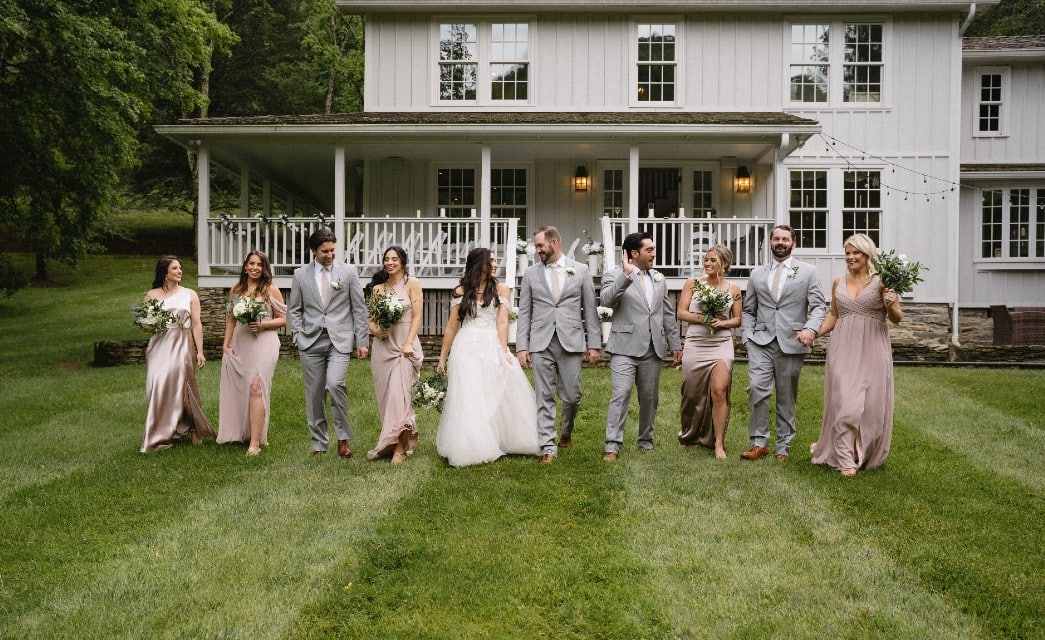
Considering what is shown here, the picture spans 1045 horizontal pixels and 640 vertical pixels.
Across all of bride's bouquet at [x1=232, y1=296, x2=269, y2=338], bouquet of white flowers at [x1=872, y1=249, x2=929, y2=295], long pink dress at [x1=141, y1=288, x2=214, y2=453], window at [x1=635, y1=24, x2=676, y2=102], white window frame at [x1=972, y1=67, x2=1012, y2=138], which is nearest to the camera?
bouquet of white flowers at [x1=872, y1=249, x2=929, y2=295]

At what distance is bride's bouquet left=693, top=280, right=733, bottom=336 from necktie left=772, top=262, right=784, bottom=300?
0.42 m

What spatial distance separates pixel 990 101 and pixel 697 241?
357 inches

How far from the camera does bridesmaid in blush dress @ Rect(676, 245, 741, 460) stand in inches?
317

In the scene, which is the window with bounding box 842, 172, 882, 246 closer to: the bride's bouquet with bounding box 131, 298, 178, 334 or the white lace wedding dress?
the white lace wedding dress

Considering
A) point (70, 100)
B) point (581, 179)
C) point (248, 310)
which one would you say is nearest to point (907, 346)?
point (581, 179)

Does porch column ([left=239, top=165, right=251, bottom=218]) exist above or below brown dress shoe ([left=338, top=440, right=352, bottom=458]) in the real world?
above

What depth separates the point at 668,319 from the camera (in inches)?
321

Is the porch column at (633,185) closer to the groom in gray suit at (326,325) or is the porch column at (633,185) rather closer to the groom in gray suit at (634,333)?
the groom in gray suit at (634,333)

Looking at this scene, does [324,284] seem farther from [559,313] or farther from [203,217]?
[203,217]

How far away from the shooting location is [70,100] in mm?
15414

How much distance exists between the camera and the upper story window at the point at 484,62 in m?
18.6

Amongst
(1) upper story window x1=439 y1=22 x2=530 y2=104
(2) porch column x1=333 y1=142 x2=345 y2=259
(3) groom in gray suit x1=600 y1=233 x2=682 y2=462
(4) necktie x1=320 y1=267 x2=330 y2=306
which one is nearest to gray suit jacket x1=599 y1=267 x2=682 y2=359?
(3) groom in gray suit x1=600 y1=233 x2=682 y2=462

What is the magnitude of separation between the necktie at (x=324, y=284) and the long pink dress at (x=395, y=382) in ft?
2.00

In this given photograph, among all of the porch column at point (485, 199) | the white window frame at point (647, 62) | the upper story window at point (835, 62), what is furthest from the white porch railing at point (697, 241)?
the upper story window at point (835, 62)
